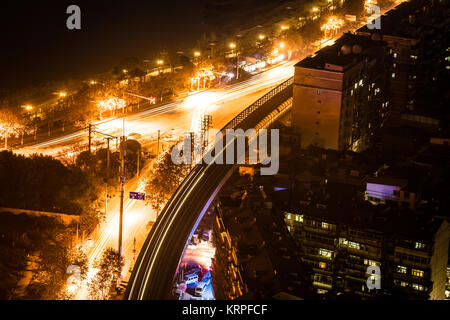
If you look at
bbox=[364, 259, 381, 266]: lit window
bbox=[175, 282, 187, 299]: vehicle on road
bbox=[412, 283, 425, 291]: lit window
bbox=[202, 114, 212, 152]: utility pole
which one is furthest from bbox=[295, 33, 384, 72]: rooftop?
bbox=[175, 282, 187, 299]: vehicle on road

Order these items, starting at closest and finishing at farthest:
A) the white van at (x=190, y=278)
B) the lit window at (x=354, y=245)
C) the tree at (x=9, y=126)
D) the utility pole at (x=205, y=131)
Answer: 1. the white van at (x=190, y=278)
2. the lit window at (x=354, y=245)
3. the utility pole at (x=205, y=131)
4. the tree at (x=9, y=126)

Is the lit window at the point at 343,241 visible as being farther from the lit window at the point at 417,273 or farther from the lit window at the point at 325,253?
the lit window at the point at 417,273

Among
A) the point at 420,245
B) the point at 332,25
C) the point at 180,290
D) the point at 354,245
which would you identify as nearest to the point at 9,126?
the point at 180,290

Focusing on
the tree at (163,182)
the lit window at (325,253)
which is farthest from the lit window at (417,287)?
the tree at (163,182)

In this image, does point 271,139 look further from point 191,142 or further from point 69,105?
point 69,105

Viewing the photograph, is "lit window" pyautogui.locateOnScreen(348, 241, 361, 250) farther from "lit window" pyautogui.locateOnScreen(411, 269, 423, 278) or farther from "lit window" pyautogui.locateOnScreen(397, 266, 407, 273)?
"lit window" pyautogui.locateOnScreen(411, 269, 423, 278)
